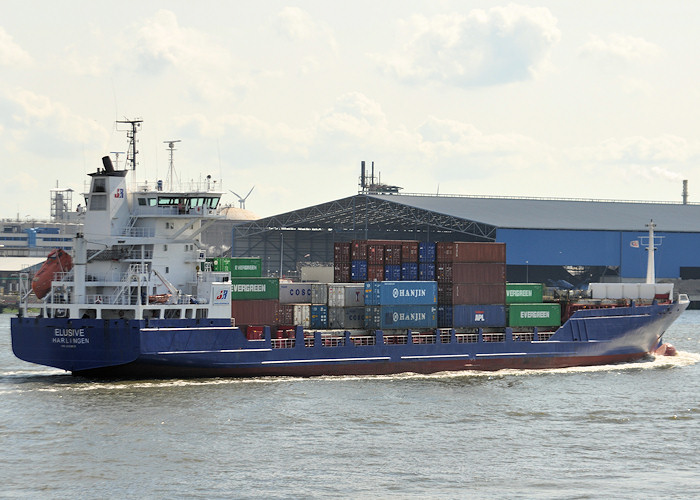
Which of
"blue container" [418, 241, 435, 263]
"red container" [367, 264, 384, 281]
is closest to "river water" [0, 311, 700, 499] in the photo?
"red container" [367, 264, 384, 281]

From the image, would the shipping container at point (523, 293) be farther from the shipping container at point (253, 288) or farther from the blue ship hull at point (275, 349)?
the shipping container at point (253, 288)

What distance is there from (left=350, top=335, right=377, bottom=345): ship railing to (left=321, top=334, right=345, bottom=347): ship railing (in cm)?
63

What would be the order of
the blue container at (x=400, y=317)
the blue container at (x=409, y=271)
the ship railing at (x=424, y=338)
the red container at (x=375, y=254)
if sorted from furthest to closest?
the blue container at (x=409, y=271) → the red container at (x=375, y=254) → the ship railing at (x=424, y=338) → the blue container at (x=400, y=317)

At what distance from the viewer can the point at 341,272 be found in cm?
5284

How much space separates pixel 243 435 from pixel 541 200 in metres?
83.2

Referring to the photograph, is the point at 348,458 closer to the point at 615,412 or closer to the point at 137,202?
the point at 615,412

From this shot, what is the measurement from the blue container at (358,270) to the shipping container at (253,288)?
5048 mm

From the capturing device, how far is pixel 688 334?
78562 millimetres

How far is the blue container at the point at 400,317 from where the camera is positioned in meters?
50.2

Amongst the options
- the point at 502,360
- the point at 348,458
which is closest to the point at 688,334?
the point at 502,360

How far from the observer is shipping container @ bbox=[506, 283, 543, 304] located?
2183 inches

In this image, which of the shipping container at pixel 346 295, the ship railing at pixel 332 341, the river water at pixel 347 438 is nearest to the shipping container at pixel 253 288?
the shipping container at pixel 346 295

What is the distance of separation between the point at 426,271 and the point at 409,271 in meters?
0.99

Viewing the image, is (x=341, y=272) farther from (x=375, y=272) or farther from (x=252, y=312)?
(x=252, y=312)
